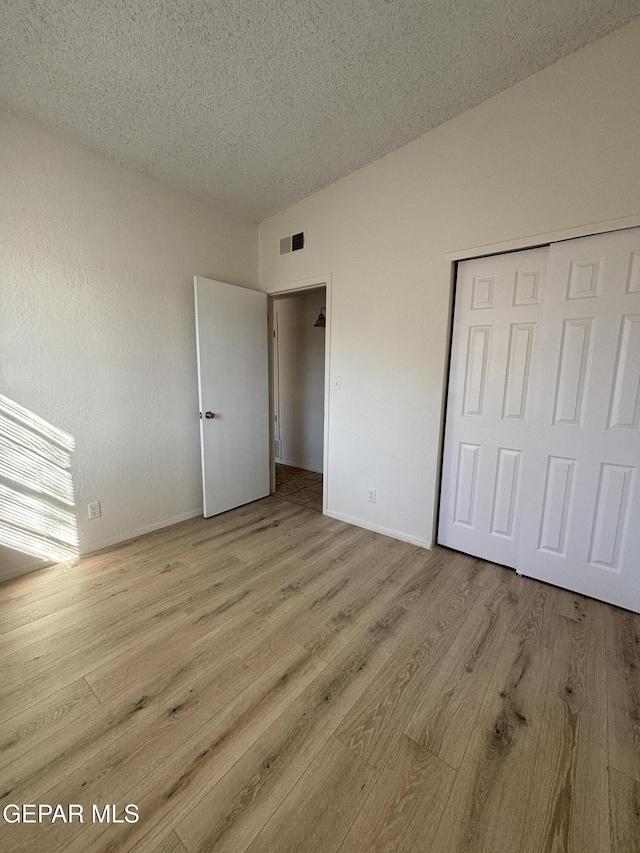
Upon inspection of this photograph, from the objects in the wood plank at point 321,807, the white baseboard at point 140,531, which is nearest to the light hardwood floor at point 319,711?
the wood plank at point 321,807

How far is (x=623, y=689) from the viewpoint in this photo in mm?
1402

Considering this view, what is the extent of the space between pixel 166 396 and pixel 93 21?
2034mm

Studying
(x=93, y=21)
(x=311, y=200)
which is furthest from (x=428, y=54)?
(x=93, y=21)

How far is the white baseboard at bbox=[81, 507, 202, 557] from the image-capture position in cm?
249

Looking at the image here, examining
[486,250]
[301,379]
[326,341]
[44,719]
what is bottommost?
[44,719]

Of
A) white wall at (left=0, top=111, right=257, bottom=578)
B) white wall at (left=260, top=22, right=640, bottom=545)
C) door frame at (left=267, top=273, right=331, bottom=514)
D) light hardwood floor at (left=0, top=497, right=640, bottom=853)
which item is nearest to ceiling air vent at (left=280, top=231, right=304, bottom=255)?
white wall at (left=260, top=22, right=640, bottom=545)

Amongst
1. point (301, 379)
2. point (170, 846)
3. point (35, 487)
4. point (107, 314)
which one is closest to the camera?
point (170, 846)

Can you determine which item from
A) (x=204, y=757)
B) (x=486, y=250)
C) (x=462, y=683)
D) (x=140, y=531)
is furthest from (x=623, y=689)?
(x=140, y=531)

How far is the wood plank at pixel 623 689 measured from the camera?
1.16 meters

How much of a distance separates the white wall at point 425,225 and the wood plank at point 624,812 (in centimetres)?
146

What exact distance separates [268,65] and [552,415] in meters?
2.42

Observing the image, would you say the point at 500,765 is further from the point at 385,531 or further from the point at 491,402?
the point at 491,402

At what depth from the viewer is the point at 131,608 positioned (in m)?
1.87

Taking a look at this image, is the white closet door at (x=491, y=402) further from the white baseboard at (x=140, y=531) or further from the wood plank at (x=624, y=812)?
the white baseboard at (x=140, y=531)
